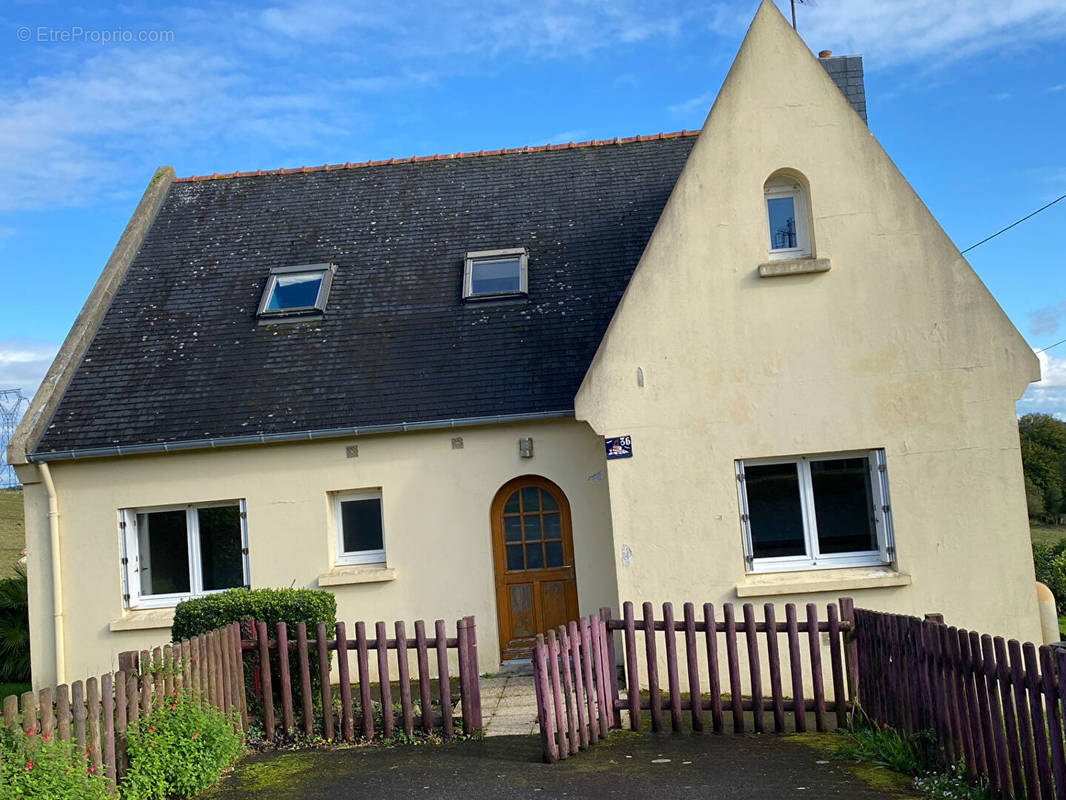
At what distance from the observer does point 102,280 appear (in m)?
14.0

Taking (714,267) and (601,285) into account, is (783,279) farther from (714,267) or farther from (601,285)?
(601,285)

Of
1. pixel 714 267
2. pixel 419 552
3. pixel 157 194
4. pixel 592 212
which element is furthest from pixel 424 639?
pixel 157 194

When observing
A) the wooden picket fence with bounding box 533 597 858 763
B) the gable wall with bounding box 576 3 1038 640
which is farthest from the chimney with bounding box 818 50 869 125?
the wooden picket fence with bounding box 533 597 858 763

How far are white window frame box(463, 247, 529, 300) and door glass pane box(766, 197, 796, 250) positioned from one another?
3689 mm

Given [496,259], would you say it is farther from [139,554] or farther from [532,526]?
[139,554]

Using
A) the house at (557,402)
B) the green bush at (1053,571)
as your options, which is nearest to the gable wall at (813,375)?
the house at (557,402)

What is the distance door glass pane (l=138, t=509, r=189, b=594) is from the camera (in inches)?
475

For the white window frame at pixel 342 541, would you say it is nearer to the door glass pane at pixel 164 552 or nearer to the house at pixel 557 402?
the house at pixel 557 402

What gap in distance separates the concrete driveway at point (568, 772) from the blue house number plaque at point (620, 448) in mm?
2997

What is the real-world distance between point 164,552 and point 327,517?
2.30 m

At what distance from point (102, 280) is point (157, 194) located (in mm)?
2661

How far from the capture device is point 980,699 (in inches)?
239

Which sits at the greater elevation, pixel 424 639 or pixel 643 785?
pixel 424 639

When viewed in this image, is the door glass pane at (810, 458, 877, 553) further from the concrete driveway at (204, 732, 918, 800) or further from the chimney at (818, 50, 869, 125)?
the chimney at (818, 50, 869, 125)
